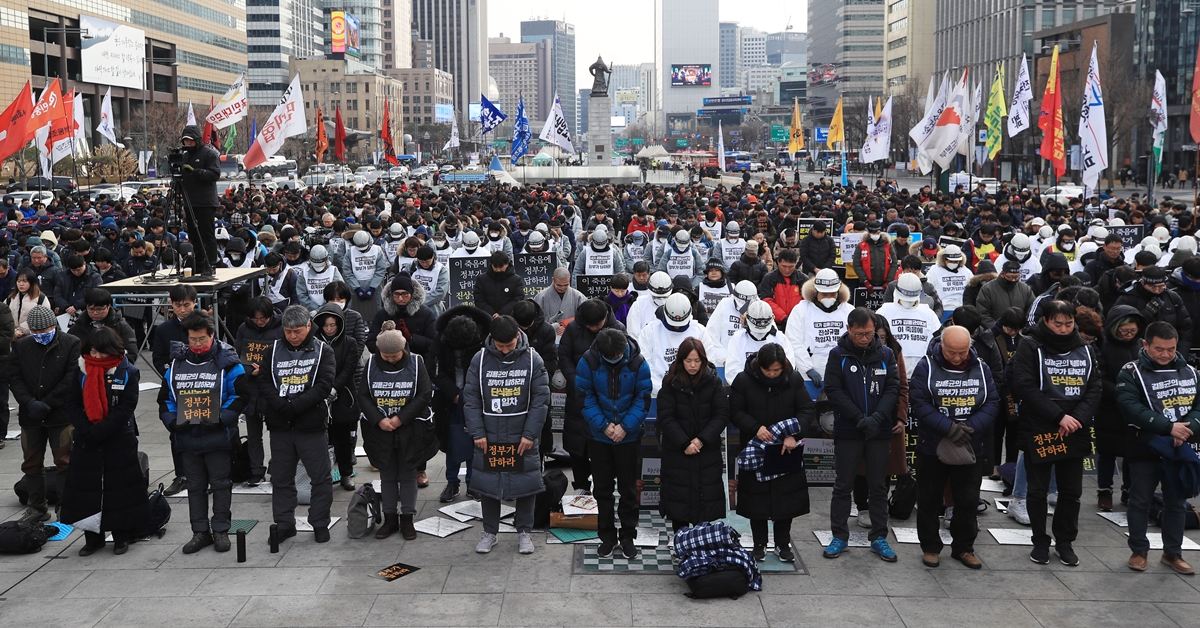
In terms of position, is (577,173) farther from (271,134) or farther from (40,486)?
(40,486)

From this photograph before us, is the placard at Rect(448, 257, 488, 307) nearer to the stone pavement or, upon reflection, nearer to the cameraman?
the cameraman

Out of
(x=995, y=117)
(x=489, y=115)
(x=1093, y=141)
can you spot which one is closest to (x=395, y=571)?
(x=1093, y=141)

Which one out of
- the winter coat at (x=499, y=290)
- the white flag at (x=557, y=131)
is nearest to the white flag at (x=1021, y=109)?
the white flag at (x=557, y=131)

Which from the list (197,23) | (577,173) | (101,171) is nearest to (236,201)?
(101,171)

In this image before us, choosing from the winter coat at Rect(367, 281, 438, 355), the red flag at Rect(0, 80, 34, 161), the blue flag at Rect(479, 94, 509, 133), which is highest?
the blue flag at Rect(479, 94, 509, 133)

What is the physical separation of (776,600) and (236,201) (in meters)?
24.5

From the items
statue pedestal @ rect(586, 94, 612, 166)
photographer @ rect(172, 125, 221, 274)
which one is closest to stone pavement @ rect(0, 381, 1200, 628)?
photographer @ rect(172, 125, 221, 274)

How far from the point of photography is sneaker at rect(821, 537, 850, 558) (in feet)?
26.7

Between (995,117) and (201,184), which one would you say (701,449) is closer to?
(201,184)

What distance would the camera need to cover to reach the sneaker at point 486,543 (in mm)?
8281

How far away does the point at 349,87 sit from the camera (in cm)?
16100

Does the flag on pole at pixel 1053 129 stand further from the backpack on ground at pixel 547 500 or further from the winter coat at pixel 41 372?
the winter coat at pixel 41 372

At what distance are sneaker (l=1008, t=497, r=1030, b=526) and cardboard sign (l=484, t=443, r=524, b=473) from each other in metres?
4.16

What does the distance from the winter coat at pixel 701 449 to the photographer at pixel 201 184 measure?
621cm
